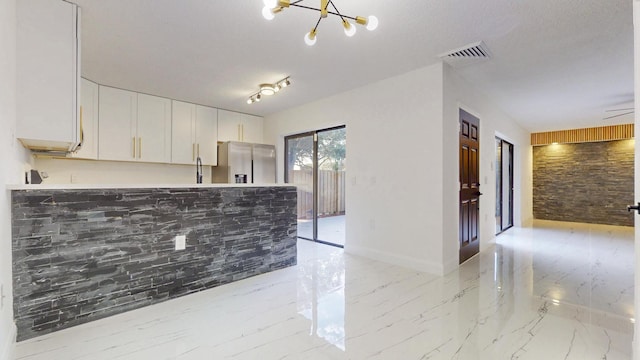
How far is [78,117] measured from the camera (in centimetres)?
223

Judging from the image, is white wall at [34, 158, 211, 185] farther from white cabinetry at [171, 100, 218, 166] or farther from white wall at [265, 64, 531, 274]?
white wall at [265, 64, 531, 274]

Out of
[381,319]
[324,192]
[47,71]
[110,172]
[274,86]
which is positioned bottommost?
[381,319]

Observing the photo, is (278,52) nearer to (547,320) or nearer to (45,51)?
(45,51)

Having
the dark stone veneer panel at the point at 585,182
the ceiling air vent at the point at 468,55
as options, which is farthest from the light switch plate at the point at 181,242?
the dark stone veneer panel at the point at 585,182

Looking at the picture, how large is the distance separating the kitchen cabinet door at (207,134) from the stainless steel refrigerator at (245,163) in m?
0.13

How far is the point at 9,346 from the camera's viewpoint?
5.67 feet

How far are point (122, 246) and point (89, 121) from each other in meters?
2.52

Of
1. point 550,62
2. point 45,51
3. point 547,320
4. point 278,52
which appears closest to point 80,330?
point 45,51

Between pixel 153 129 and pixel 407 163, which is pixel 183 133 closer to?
pixel 153 129

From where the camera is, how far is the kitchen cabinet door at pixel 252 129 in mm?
5539

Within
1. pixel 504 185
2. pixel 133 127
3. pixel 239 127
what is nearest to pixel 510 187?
pixel 504 185

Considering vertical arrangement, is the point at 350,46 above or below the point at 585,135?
above

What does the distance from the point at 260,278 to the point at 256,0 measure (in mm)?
2558

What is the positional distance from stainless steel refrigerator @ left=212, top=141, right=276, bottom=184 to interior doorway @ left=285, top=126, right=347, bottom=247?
49cm
